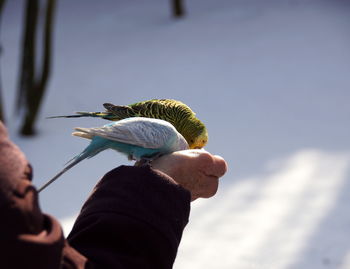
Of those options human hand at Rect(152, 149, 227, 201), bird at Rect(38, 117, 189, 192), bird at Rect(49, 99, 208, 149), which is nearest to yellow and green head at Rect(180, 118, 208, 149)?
bird at Rect(49, 99, 208, 149)

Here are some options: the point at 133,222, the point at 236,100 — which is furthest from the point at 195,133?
the point at 236,100

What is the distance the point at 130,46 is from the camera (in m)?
4.38

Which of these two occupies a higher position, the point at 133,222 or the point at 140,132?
the point at 140,132

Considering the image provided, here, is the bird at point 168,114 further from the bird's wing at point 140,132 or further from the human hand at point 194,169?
the human hand at point 194,169

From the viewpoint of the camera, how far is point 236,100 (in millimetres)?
3588

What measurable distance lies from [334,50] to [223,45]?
778 mm

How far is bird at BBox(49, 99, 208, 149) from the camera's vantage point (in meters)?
1.43

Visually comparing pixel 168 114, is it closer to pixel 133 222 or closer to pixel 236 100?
pixel 133 222

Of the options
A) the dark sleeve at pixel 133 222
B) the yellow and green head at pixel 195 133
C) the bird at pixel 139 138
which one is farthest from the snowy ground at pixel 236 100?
the dark sleeve at pixel 133 222

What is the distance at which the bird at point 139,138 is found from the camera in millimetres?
1114

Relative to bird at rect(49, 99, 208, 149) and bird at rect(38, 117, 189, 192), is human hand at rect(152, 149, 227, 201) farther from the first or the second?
bird at rect(49, 99, 208, 149)

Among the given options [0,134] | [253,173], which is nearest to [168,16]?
[253,173]

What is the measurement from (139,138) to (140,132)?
1cm

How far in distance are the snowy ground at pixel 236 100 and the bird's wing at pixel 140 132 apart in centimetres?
126
